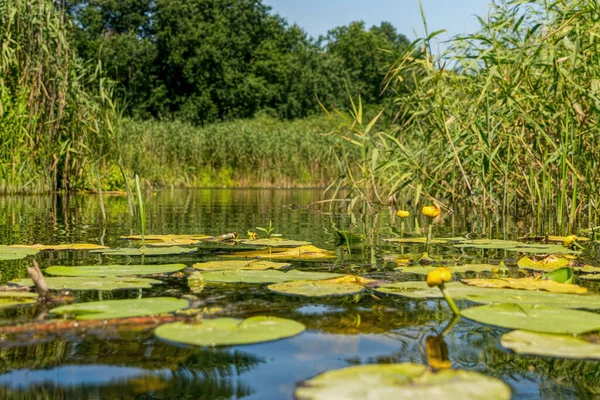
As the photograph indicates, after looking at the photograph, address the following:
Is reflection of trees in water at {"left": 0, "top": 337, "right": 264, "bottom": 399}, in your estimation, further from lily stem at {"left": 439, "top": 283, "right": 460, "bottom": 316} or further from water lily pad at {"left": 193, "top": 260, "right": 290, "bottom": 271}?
water lily pad at {"left": 193, "top": 260, "right": 290, "bottom": 271}

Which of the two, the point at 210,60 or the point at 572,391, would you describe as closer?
the point at 572,391

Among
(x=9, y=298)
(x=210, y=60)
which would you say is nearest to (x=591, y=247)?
(x=9, y=298)

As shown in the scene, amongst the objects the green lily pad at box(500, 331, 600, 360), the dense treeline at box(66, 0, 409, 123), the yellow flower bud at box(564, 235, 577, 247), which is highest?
the dense treeline at box(66, 0, 409, 123)

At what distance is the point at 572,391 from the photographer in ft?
3.14

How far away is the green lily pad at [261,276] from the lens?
6.13 feet

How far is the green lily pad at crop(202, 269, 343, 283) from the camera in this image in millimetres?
1868

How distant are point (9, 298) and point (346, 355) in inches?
34.4

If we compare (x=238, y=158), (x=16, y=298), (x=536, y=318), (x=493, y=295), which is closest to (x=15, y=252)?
(x=16, y=298)

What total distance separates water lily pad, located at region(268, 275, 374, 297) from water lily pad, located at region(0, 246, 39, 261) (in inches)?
43.5

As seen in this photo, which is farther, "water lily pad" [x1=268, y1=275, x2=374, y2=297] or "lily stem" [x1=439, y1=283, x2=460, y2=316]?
"water lily pad" [x1=268, y1=275, x2=374, y2=297]

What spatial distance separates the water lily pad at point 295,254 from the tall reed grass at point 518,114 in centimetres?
65

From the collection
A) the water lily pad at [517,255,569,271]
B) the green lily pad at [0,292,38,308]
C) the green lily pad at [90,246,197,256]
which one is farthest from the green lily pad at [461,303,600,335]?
the green lily pad at [90,246,197,256]

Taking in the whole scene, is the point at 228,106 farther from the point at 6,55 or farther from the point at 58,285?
the point at 58,285

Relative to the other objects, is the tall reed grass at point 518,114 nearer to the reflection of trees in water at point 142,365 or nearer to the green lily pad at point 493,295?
the green lily pad at point 493,295
